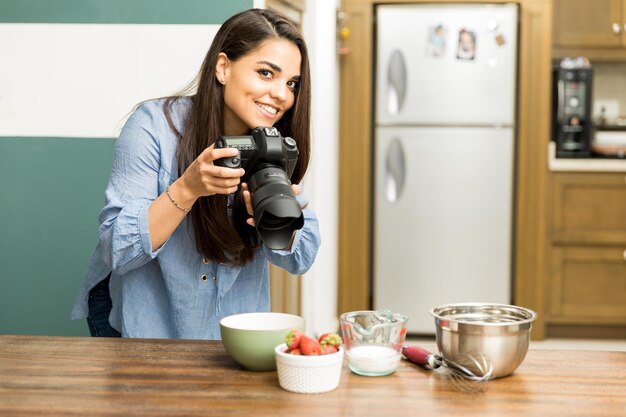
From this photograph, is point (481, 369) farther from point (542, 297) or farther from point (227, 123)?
point (542, 297)

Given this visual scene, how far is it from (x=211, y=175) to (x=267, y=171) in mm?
117

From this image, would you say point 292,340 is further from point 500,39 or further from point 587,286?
point 587,286

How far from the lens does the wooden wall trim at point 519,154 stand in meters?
4.03

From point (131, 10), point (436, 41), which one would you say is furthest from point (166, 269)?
point (436, 41)

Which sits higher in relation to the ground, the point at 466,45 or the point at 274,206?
the point at 466,45

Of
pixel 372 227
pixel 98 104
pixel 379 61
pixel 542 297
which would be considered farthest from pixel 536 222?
pixel 98 104

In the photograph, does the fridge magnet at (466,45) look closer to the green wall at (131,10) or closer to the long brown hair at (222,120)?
the green wall at (131,10)

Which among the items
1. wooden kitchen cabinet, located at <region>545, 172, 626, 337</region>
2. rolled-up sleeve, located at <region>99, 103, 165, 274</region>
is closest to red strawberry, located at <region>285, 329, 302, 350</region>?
rolled-up sleeve, located at <region>99, 103, 165, 274</region>

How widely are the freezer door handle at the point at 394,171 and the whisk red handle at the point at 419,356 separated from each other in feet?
9.15

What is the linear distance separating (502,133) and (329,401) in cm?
311

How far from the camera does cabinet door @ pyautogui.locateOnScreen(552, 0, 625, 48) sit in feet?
13.8

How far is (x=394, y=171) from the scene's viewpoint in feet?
13.4

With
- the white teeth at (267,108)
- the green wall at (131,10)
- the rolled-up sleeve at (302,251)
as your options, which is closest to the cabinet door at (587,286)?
the green wall at (131,10)

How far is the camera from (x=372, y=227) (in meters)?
4.19
